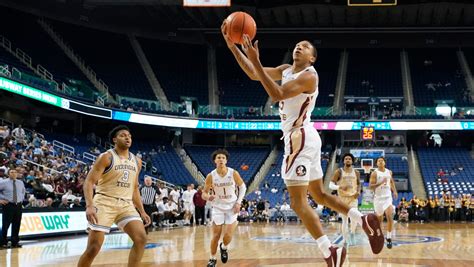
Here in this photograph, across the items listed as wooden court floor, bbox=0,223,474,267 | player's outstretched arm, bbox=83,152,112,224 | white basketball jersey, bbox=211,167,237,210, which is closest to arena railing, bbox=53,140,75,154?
wooden court floor, bbox=0,223,474,267

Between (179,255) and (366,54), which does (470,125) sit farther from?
(179,255)

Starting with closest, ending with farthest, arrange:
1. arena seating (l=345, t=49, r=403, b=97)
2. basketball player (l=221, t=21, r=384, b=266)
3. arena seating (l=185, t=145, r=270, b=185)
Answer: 1. basketball player (l=221, t=21, r=384, b=266)
2. arena seating (l=185, t=145, r=270, b=185)
3. arena seating (l=345, t=49, r=403, b=97)

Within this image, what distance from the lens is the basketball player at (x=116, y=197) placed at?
616cm

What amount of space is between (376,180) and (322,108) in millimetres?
27236

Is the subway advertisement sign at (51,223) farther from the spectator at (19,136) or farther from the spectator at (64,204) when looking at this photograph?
the spectator at (19,136)

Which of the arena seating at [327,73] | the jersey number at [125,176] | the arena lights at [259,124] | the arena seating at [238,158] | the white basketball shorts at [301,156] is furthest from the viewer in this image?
the arena seating at [327,73]

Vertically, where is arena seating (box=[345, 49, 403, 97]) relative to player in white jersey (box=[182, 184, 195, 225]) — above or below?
above

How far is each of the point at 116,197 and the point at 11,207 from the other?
760 centimetres

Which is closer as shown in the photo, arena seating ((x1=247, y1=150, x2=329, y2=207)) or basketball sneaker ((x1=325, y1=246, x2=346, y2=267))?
basketball sneaker ((x1=325, y1=246, x2=346, y2=267))

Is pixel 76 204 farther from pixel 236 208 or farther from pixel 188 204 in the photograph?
pixel 236 208

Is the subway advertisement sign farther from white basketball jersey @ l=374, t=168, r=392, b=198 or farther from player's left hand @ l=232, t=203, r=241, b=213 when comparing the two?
white basketball jersey @ l=374, t=168, r=392, b=198

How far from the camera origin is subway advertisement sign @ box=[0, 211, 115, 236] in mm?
15062

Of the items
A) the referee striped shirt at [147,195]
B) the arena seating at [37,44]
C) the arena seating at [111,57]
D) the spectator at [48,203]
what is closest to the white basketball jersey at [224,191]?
the spectator at [48,203]

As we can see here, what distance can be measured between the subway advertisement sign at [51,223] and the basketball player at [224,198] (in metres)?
6.66
